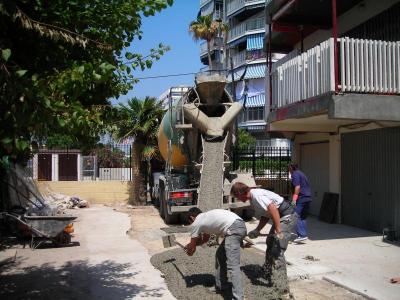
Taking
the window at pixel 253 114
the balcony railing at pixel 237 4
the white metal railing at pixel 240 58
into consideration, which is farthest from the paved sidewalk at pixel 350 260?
the white metal railing at pixel 240 58

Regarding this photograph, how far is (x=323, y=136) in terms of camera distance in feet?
48.6

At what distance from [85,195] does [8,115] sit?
18.1 metres

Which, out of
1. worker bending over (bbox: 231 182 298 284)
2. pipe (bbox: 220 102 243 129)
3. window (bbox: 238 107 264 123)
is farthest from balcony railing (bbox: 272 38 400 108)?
window (bbox: 238 107 264 123)

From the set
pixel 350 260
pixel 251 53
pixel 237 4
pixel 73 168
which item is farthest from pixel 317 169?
pixel 237 4

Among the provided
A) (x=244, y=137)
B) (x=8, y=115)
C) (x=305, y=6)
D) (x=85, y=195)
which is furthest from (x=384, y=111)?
(x=244, y=137)

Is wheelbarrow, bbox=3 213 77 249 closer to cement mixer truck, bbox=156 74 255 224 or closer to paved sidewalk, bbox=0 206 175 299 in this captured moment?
paved sidewalk, bbox=0 206 175 299

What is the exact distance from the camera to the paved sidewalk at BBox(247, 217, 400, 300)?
7133 millimetres

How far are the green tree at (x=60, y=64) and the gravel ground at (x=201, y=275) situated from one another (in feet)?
8.69

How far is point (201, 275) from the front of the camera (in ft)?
24.8

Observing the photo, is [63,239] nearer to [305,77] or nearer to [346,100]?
[305,77]

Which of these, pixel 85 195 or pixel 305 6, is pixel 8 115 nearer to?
pixel 305 6

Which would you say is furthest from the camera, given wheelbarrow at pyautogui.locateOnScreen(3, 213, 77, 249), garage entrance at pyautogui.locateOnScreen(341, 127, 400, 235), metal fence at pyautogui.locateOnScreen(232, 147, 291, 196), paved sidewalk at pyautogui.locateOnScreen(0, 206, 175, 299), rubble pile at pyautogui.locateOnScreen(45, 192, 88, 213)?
rubble pile at pyautogui.locateOnScreen(45, 192, 88, 213)

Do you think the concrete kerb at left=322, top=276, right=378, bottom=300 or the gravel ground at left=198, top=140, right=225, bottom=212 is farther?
the gravel ground at left=198, top=140, right=225, bottom=212

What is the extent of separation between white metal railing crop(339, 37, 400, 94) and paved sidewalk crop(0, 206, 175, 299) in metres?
5.41
